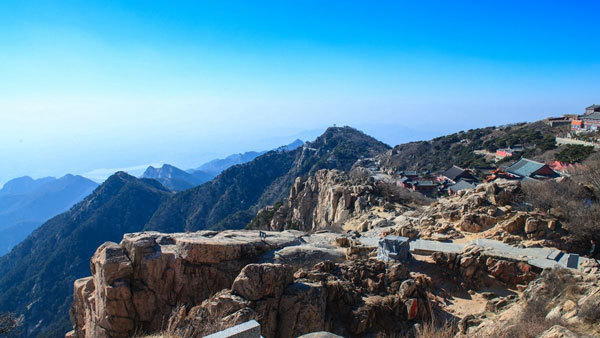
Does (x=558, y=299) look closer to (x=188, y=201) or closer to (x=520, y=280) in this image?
(x=520, y=280)

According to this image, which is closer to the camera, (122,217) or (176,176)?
(122,217)

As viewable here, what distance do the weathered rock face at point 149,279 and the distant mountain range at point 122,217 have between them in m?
33.4

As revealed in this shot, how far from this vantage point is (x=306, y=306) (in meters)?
8.74

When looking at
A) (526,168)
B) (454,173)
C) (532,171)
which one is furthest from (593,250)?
(454,173)

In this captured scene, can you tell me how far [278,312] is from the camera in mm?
8695

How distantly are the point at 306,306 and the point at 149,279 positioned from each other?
19.2 ft

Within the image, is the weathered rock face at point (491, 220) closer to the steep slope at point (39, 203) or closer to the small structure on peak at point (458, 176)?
the small structure on peak at point (458, 176)

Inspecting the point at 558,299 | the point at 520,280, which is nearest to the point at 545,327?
the point at 558,299

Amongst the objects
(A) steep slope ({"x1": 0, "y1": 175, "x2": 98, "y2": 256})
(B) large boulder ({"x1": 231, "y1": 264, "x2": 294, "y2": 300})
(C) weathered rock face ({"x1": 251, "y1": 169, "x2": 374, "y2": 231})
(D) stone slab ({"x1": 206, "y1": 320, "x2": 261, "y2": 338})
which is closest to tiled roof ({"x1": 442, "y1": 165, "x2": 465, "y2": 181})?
(C) weathered rock face ({"x1": 251, "y1": 169, "x2": 374, "y2": 231})

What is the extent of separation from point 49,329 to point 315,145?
69169 millimetres

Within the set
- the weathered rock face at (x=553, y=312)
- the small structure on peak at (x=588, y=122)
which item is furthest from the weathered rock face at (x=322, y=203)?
the small structure on peak at (x=588, y=122)

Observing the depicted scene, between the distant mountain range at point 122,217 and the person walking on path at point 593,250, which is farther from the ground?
the person walking on path at point 593,250

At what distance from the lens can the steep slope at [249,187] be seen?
220ft

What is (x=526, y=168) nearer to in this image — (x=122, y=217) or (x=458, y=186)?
(x=458, y=186)
